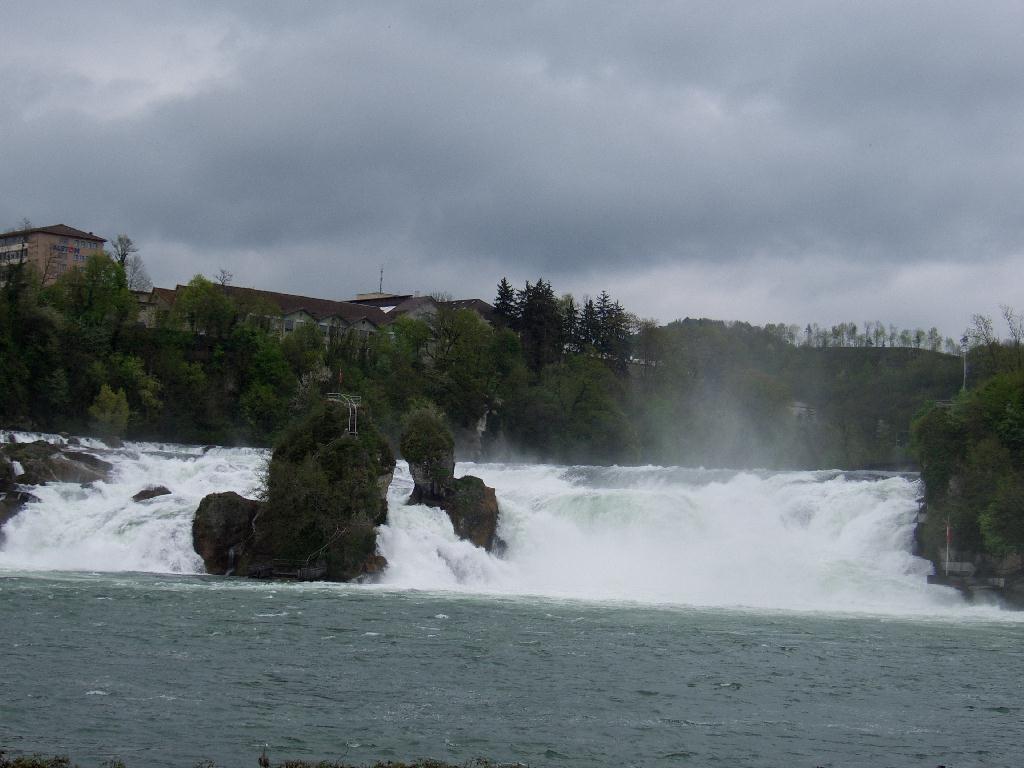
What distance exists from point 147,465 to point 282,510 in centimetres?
1302

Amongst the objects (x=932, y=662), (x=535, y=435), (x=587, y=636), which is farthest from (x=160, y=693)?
(x=535, y=435)

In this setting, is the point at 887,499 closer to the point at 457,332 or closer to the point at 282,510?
the point at 282,510

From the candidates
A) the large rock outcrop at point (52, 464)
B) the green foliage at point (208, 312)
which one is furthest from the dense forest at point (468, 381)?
the large rock outcrop at point (52, 464)

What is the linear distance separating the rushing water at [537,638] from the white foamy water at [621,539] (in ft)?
0.36

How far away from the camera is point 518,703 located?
20.7 metres

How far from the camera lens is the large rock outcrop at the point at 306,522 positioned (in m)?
39.9

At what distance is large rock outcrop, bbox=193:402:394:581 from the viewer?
39.9 meters

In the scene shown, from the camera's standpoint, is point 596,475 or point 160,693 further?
point 596,475

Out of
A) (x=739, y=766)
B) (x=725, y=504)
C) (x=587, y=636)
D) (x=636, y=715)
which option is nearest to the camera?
(x=739, y=766)

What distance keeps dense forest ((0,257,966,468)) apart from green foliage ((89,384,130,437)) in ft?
0.32

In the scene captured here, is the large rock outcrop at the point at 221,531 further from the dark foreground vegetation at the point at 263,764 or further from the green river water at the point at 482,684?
the dark foreground vegetation at the point at 263,764

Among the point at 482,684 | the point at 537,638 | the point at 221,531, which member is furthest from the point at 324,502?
the point at 482,684

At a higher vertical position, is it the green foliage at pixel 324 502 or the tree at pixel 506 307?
the tree at pixel 506 307

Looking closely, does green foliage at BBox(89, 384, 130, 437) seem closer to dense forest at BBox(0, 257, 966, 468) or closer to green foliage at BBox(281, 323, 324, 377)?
dense forest at BBox(0, 257, 966, 468)
